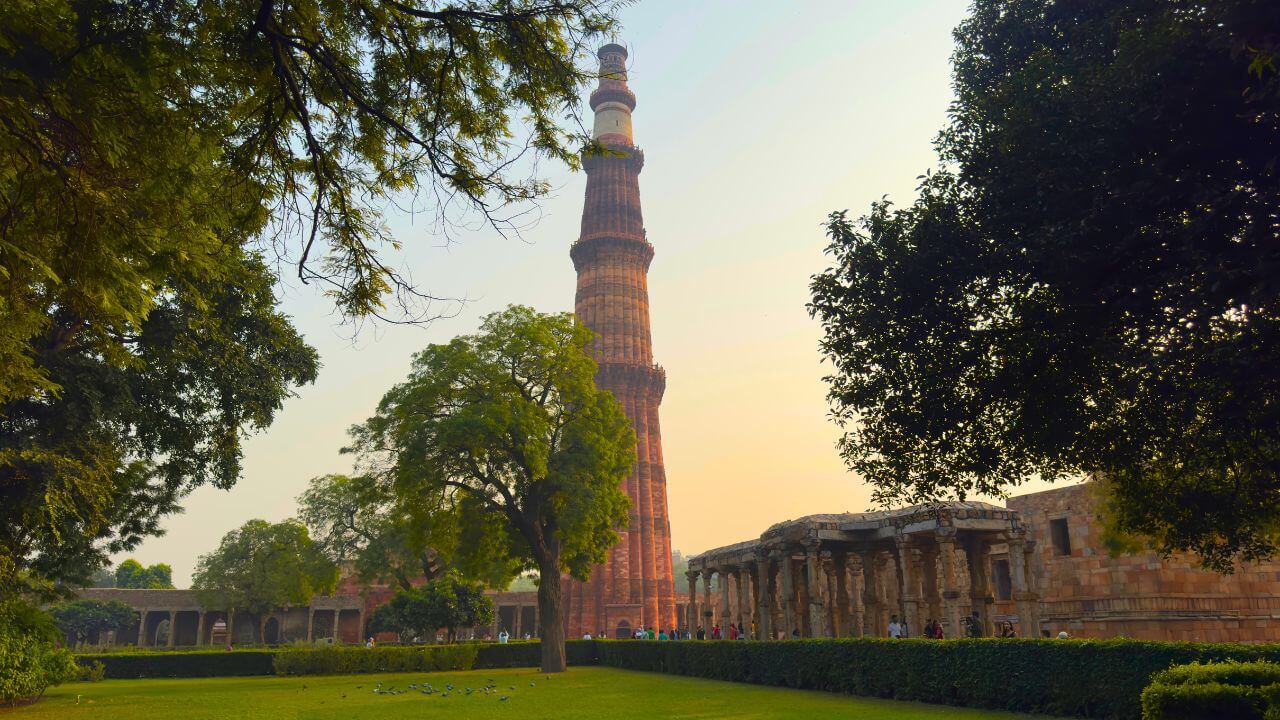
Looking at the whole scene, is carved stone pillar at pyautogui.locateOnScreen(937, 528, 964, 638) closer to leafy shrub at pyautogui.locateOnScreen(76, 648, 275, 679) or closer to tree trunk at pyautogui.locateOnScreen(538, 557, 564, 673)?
tree trunk at pyautogui.locateOnScreen(538, 557, 564, 673)

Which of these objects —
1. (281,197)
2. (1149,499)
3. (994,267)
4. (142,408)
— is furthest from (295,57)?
(1149,499)

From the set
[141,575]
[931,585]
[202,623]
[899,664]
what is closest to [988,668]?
[899,664]

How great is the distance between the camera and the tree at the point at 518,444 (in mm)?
26359

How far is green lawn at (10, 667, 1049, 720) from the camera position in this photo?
14672mm

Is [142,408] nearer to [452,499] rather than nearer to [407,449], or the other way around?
[407,449]

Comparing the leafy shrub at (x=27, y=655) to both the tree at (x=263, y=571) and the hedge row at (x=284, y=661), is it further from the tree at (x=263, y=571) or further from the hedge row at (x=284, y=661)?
the tree at (x=263, y=571)

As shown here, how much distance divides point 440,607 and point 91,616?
3062 centimetres

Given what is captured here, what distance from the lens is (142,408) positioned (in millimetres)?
17391

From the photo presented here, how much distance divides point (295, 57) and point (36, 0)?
182 cm

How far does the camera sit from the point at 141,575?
82250 millimetres

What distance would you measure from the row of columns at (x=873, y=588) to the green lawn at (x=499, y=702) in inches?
223

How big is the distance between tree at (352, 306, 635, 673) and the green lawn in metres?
5.07

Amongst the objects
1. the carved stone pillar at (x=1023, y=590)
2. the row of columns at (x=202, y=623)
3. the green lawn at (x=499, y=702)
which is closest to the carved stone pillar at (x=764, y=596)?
the green lawn at (x=499, y=702)

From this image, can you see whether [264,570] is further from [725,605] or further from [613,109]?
[613,109]
